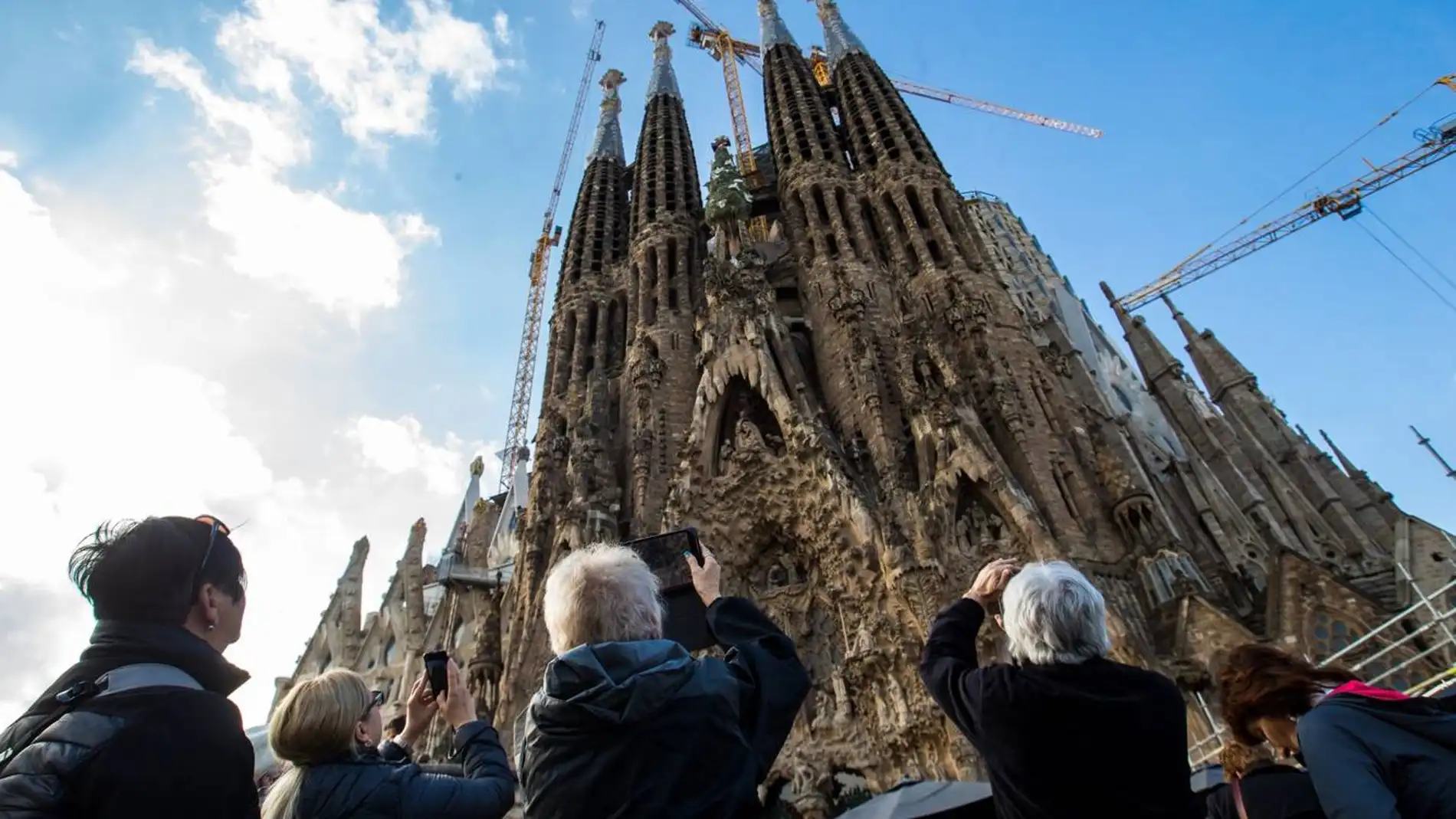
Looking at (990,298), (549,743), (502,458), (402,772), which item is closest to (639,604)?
(549,743)

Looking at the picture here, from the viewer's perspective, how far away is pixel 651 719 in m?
1.91

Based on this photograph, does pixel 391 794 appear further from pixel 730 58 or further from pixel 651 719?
pixel 730 58

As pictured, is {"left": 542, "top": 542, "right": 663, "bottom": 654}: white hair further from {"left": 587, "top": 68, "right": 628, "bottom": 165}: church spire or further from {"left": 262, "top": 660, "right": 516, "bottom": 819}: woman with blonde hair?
{"left": 587, "top": 68, "right": 628, "bottom": 165}: church spire

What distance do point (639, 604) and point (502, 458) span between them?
3888 centimetres

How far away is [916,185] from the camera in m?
20.4

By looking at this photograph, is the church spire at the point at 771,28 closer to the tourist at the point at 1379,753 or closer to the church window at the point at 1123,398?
the church window at the point at 1123,398

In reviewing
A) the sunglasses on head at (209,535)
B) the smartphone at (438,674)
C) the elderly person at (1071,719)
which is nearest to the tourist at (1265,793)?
the elderly person at (1071,719)

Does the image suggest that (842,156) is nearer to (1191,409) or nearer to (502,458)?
(1191,409)

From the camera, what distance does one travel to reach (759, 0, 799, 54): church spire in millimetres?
29723

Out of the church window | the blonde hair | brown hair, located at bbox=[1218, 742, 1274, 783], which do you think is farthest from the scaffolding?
the church window

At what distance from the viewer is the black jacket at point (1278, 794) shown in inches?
86.3

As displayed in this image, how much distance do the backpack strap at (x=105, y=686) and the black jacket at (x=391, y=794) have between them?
1.85 feet

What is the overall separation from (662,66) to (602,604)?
33.7 meters

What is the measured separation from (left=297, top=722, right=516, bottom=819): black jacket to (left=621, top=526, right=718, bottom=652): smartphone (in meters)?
0.65
